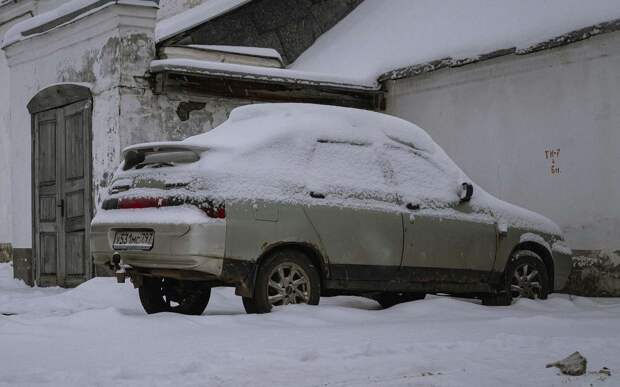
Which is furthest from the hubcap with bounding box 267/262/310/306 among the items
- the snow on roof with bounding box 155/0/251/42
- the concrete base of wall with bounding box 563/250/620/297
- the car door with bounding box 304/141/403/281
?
the snow on roof with bounding box 155/0/251/42

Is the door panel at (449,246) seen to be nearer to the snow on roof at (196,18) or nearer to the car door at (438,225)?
the car door at (438,225)

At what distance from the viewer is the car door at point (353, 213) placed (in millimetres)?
7793

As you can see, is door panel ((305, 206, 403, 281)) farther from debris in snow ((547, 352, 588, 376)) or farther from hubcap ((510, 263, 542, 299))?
debris in snow ((547, 352, 588, 376))

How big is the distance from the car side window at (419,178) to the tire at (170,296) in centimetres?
195

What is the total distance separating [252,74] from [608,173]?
188 inches

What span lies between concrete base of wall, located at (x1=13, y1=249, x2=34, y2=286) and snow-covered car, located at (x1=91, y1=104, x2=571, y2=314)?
6003 mm

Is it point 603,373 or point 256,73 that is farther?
point 256,73

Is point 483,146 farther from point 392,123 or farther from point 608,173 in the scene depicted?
point 392,123

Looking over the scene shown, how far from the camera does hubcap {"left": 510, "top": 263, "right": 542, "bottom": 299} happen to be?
30.4 ft

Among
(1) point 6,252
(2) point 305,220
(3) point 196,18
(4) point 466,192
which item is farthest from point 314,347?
(1) point 6,252

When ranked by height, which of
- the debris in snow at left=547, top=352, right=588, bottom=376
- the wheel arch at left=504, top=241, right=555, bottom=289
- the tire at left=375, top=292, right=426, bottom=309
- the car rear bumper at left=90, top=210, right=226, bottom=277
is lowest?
the debris in snow at left=547, top=352, right=588, bottom=376

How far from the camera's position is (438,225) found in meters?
8.55

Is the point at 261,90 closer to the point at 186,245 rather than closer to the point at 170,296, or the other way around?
the point at 170,296

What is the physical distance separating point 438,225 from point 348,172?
3.49 ft
